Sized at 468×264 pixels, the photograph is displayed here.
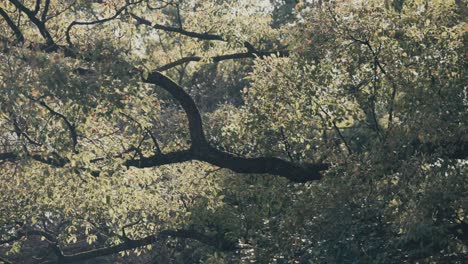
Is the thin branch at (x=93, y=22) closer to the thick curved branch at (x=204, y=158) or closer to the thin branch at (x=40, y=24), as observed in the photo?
the thin branch at (x=40, y=24)

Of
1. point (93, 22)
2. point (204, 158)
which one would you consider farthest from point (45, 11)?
point (204, 158)

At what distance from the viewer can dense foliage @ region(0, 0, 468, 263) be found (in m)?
12.4

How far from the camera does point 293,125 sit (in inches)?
667

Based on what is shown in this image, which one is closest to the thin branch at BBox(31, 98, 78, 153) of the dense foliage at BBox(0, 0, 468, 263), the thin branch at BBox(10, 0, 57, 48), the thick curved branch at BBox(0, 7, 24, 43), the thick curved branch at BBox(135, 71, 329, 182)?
the dense foliage at BBox(0, 0, 468, 263)

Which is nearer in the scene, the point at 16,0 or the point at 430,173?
the point at 430,173

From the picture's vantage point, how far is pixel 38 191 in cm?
1730

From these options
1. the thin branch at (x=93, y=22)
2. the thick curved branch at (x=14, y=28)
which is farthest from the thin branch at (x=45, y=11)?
the thick curved branch at (x=14, y=28)

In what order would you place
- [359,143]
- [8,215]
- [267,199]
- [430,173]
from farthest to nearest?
[359,143], [8,215], [267,199], [430,173]

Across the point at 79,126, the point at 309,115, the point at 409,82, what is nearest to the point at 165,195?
the point at 309,115

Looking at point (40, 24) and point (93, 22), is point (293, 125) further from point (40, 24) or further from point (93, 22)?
point (40, 24)

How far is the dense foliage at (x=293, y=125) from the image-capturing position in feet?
40.8

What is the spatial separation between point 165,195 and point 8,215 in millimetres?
3889

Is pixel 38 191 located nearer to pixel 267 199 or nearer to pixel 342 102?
pixel 267 199

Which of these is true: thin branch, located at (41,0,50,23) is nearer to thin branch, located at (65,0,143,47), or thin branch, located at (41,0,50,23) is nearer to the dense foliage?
the dense foliage
